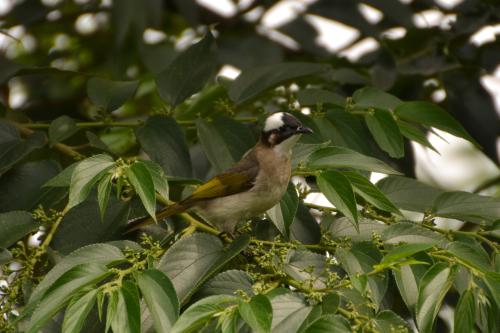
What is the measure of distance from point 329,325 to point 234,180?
53.4 inches

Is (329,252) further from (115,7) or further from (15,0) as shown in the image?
(15,0)

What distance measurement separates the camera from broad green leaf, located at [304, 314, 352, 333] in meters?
1.90

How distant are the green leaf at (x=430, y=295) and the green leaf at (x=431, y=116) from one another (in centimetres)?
76

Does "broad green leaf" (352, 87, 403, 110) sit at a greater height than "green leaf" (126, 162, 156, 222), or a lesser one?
lesser

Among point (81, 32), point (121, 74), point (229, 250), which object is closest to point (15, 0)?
point (121, 74)

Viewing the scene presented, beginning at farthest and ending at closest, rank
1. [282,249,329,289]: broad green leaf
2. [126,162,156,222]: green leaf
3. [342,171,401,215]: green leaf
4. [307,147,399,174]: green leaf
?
[307,147,399,174]: green leaf → [342,171,401,215]: green leaf → [282,249,329,289]: broad green leaf → [126,162,156,222]: green leaf

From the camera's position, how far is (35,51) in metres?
5.58

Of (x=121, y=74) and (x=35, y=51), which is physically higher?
(x=121, y=74)

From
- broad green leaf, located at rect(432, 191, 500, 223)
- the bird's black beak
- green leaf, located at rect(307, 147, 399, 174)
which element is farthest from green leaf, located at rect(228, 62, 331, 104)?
broad green leaf, located at rect(432, 191, 500, 223)

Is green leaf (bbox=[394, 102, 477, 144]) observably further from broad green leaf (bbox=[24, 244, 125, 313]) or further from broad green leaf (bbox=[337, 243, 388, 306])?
broad green leaf (bbox=[24, 244, 125, 313])

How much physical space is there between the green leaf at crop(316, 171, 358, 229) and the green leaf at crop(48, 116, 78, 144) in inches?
34.9

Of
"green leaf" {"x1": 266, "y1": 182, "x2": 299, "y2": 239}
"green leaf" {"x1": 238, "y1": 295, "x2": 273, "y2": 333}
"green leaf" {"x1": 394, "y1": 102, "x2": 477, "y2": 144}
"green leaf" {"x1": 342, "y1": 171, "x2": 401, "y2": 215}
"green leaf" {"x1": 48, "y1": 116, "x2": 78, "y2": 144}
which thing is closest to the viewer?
"green leaf" {"x1": 238, "y1": 295, "x2": 273, "y2": 333}

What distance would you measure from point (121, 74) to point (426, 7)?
4.67ft

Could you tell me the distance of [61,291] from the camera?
196cm
